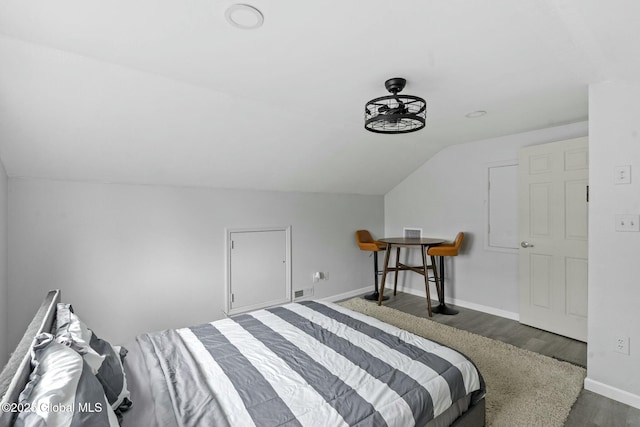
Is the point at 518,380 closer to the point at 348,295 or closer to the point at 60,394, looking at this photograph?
the point at 348,295

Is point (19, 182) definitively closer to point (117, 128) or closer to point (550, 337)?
point (117, 128)

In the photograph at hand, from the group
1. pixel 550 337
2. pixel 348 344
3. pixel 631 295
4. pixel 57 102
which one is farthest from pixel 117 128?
pixel 550 337

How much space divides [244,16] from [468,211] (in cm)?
364

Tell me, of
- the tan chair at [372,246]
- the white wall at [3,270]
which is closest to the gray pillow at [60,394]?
the white wall at [3,270]

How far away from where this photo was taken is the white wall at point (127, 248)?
2.54m

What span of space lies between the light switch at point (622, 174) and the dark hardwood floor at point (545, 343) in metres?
1.51

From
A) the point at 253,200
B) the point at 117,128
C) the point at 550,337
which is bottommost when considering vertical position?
the point at 550,337

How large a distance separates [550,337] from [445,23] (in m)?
3.22

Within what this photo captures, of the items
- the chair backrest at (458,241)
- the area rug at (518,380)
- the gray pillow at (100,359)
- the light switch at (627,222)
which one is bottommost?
the area rug at (518,380)

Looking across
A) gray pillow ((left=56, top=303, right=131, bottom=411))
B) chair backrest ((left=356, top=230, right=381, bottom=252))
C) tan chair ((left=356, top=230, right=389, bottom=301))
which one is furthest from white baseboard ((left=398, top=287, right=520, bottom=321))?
gray pillow ((left=56, top=303, right=131, bottom=411))

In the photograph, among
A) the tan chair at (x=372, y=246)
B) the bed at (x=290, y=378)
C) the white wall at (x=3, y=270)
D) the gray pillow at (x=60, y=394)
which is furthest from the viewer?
the tan chair at (x=372, y=246)

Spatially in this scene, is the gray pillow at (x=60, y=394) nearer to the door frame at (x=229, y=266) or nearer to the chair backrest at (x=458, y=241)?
the door frame at (x=229, y=266)

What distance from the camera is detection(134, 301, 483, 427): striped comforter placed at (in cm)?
124

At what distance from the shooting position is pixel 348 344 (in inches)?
72.5
